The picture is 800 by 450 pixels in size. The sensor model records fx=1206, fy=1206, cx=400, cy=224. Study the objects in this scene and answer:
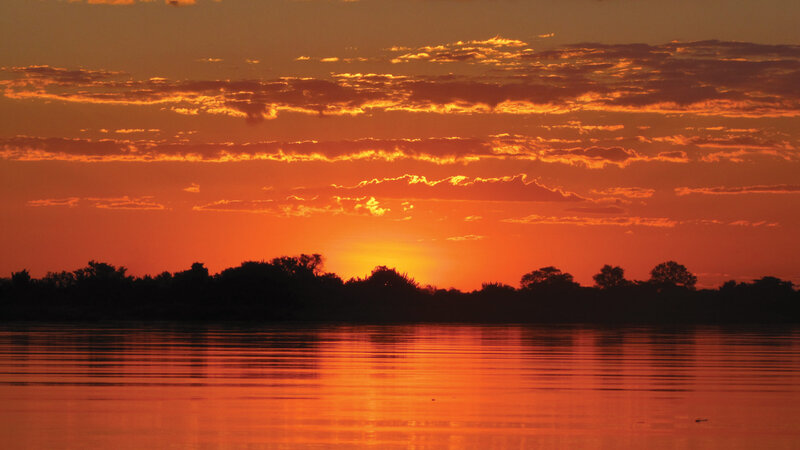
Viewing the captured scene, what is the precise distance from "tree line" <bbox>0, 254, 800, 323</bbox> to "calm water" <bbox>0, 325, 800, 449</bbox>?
84.0 metres

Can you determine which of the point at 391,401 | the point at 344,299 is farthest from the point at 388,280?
the point at 391,401

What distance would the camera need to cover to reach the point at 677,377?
32.6 metres

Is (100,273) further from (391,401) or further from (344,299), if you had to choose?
(391,401)

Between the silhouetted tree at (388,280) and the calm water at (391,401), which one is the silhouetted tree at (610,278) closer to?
the silhouetted tree at (388,280)

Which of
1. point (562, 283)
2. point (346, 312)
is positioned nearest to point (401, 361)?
point (346, 312)

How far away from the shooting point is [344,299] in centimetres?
14662

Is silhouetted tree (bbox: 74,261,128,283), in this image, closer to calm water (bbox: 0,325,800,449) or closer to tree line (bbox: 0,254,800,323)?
tree line (bbox: 0,254,800,323)

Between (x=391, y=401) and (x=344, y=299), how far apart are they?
12178 cm

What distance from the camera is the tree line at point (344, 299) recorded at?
421ft

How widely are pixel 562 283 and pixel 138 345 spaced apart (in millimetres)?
135246

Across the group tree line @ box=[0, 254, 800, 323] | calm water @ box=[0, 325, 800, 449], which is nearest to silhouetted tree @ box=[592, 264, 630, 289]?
tree line @ box=[0, 254, 800, 323]

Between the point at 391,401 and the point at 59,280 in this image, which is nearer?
the point at 391,401

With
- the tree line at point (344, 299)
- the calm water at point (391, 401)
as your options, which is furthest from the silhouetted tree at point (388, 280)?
the calm water at point (391, 401)

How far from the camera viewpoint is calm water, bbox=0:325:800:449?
771 inches
